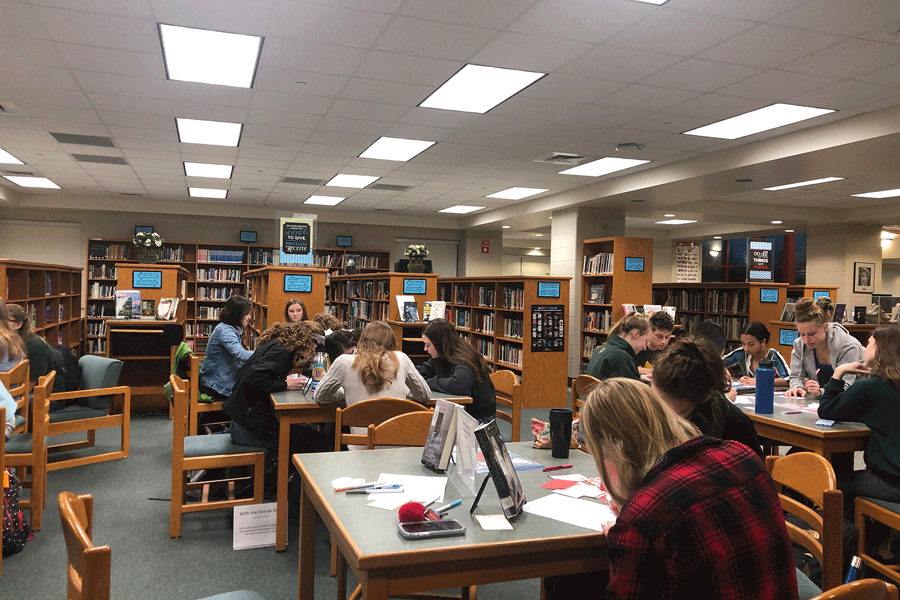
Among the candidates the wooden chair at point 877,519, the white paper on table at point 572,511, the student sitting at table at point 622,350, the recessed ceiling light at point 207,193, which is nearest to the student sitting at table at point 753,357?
the student sitting at table at point 622,350

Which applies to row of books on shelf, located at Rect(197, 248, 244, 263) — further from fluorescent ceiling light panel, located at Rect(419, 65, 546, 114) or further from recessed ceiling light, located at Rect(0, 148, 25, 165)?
fluorescent ceiling light panel, located at Rect(419, 65, 546, 114)

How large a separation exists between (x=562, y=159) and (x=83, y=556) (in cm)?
712

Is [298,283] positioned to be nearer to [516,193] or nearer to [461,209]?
[516,193]

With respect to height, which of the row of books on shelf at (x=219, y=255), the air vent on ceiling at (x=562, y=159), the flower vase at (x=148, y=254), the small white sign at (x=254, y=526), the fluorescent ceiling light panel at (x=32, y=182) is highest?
the air vent on ceiling at (x=562, y=159)

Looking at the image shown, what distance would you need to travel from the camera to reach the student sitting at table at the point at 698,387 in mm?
2336

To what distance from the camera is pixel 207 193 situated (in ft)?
36.6

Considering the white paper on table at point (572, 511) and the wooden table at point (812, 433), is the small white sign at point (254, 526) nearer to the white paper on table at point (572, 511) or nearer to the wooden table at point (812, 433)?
the white paper on table at point (572, 511)

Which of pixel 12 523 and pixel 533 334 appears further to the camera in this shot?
pixel 533 334

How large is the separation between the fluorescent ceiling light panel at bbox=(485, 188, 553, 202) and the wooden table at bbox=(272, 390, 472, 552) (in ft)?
22.7

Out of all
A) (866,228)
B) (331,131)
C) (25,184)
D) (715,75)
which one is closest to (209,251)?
(25,184)

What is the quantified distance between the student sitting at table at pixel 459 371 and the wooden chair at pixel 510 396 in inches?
3.1

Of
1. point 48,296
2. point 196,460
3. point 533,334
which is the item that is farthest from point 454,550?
point 48,296

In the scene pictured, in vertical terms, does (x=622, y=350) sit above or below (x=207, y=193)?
below

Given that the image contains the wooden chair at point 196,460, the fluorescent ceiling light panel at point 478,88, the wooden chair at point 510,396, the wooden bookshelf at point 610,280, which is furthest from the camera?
the wooden bookshelf at point 610,280
